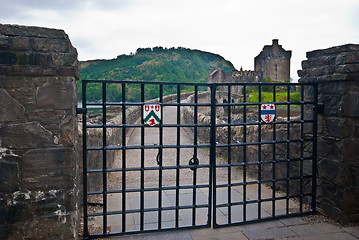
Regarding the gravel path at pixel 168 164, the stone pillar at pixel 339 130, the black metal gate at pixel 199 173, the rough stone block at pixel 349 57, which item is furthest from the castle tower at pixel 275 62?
the rough stone block at pixel 349 57

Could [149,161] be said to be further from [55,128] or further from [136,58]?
[136,58]

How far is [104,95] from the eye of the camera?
3941mm

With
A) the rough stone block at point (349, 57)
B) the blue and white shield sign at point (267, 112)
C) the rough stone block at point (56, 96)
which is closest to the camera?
the rough stone block at point (56, 96)

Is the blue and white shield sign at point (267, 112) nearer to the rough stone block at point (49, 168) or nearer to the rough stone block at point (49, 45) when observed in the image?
the rough stone block at point (49, 168)

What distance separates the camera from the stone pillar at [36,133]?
322 centimetres

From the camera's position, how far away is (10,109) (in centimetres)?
322

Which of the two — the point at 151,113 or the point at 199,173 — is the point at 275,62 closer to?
the point at 199,173

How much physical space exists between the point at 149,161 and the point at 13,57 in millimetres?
6259

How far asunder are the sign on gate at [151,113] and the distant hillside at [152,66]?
13946 millimetres

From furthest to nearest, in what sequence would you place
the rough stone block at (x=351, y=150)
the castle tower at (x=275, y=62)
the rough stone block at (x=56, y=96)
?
the castle tower at (x=275, y=62) → the rough stone block at (x=351, y=150) → the rough stone block at (x=56, y=96)

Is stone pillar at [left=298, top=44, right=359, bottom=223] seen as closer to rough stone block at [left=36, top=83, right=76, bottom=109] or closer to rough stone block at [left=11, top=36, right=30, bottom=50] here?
rough stone block at [left=36, top=83, right=76, bottom=109]

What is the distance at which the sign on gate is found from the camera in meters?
4.07

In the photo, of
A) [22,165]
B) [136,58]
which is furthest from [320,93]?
[136,58]

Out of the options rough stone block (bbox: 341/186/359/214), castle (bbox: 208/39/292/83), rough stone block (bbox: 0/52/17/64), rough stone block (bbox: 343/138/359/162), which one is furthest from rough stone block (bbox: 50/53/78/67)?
castle (bbox: 208/39/292/83)
